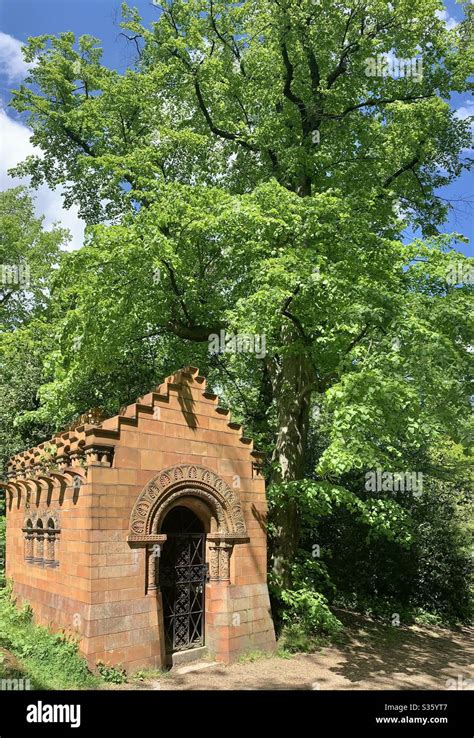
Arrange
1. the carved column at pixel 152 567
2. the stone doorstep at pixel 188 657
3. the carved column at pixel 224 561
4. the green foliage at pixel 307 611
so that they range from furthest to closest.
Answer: the green foliage at pixel 307 611 < the carved column at pixel 224 561 < the stone doorstep at pixel 188 657 < the carved column at pixel 152 567

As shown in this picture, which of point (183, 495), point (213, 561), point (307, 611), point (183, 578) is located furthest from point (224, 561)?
point (307, 611)

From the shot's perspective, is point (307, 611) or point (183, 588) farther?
point (307, 611)

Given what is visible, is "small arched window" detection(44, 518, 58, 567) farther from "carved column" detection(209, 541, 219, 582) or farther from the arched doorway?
"carved column" detection(209, 541, 219, 582)

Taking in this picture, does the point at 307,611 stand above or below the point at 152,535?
below

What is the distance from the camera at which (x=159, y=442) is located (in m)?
9.75

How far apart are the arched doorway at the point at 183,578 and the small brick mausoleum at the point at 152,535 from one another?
2 centimetres

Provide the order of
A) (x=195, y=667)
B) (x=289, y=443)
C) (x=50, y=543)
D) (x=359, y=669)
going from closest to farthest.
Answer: (x=195, y=667) < (x=50, y=543) < (x=359, y=669) < (x=289, y=443)

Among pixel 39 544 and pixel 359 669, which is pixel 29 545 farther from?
pixel 359 669

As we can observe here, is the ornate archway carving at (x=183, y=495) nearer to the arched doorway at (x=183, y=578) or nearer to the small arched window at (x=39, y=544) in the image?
the arched doorway at (x=183, y=578)

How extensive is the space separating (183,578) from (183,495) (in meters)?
1.61

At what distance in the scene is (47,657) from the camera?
8.37m

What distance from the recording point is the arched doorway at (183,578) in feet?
32.7

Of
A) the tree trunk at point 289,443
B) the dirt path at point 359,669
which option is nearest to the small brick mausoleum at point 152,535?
the dirt path at point 359,669
